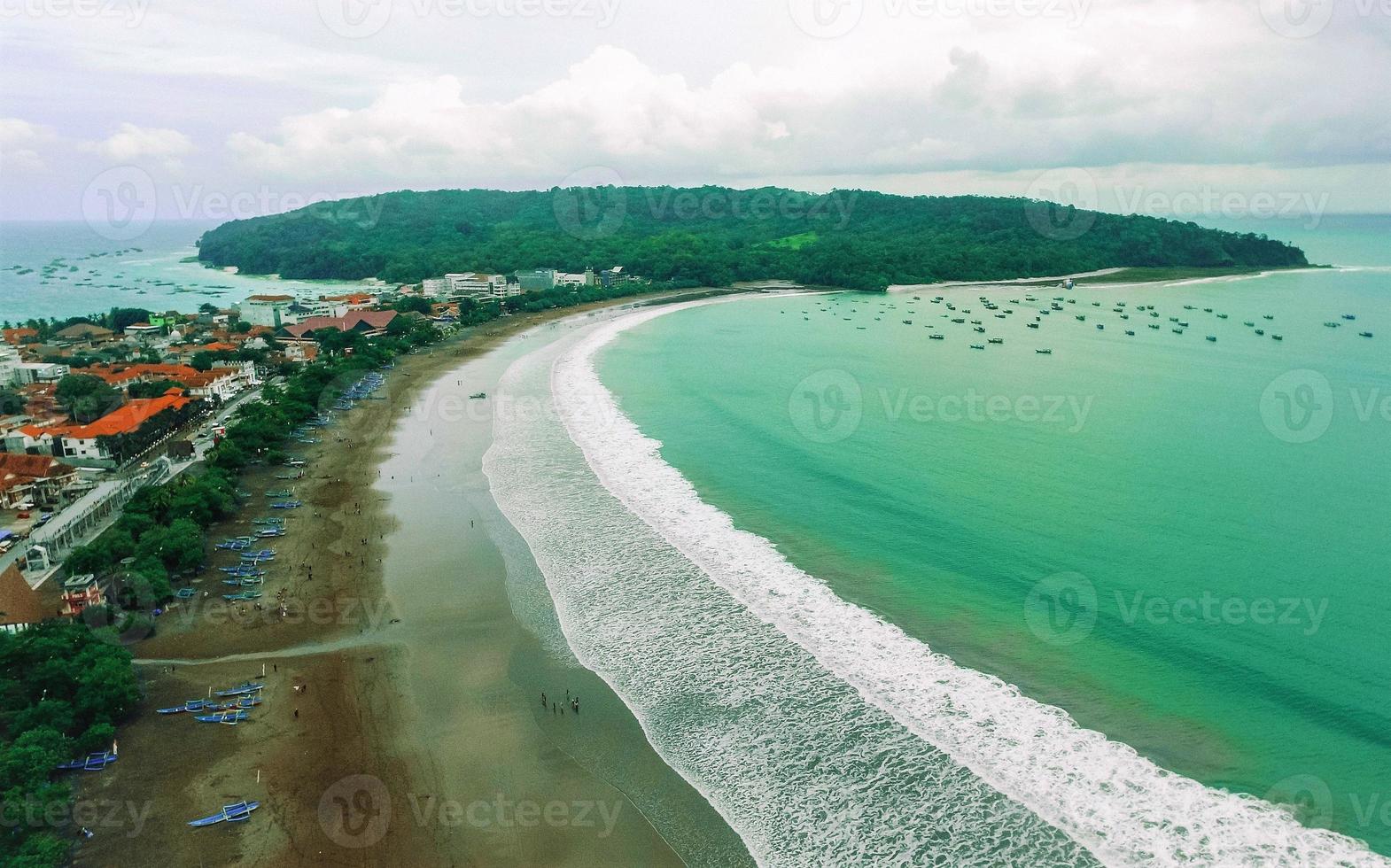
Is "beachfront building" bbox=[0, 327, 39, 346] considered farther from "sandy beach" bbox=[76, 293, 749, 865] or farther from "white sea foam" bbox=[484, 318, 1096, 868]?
"white sea foam" bbox=[484, 318, 1096, 868]

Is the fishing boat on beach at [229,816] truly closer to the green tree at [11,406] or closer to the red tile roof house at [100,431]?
the red tile roof house at [100,431]

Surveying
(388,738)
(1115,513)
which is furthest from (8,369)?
(1115,513)

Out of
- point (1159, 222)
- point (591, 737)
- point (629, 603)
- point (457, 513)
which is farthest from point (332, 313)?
point (1159, 222)

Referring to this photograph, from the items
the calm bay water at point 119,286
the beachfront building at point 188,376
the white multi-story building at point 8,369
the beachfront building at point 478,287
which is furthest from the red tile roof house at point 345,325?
the calm bay water at point 119,286

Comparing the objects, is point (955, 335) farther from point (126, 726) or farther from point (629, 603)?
point (126, 726)

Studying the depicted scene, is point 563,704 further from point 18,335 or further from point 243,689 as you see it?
point 18,335

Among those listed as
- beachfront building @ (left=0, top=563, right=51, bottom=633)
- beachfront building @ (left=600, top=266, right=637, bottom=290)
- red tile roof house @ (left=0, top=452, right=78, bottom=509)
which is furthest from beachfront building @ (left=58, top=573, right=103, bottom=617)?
beachfront building @ (left=600, top=266, right=637, bottom=290)
